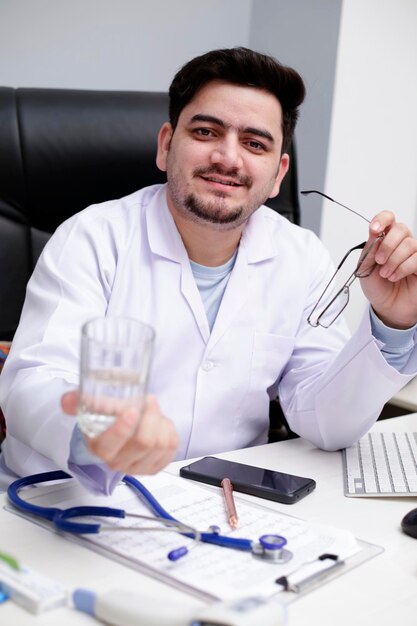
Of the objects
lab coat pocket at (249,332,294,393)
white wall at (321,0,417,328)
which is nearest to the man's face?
lab coat pocket at (249,332,294,393)

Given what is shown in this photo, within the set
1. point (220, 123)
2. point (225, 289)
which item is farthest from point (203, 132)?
point (225, 289)

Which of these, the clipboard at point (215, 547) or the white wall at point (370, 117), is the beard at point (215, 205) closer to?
the clipboard at point (215, 547)

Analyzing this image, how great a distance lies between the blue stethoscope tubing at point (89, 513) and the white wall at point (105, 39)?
1378 mm

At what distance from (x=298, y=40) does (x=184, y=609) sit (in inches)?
87.1

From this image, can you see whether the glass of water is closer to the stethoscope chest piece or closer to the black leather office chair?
the stethoscope chest piece

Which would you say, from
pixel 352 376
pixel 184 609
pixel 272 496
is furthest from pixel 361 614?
pixel 352 376

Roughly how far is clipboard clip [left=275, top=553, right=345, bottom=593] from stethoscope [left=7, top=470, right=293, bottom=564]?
0.09 ft

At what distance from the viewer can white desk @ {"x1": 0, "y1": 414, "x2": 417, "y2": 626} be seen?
2.33 feet

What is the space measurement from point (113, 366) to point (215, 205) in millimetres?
829

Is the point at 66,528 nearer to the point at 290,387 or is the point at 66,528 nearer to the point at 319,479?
the point at 319,479

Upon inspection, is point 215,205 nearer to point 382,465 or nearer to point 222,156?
point 222,156

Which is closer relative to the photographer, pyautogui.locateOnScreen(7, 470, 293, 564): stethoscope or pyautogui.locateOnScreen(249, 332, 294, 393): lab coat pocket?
pyautogui.locateOnScreen(7, 470, 293, 564): stethoscope

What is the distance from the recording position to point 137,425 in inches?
27.3

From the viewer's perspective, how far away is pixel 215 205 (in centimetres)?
144
